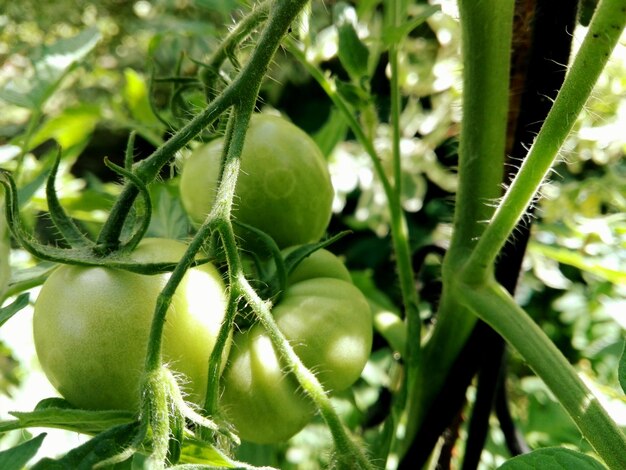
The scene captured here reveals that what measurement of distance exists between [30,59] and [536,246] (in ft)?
2.05

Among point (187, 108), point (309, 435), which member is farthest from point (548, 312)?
point (187, 108)

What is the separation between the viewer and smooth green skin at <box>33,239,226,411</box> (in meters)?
0.38

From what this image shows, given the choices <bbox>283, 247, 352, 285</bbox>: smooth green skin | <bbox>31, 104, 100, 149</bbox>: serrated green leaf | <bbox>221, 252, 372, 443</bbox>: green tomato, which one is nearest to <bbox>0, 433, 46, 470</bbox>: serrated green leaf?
<bbox>221, 252, 372, 443</bbox>: green tomato

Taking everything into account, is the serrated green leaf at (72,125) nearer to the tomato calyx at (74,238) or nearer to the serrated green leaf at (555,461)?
the tomato calyx at (74,238)

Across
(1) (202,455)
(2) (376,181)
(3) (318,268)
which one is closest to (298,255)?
(3) (318,268)

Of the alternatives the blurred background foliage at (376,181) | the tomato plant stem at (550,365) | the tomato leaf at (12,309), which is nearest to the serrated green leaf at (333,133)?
the blurred background foliage at (376,181)

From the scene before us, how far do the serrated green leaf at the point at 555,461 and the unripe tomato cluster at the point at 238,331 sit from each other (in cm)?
13

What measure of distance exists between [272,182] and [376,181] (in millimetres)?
615

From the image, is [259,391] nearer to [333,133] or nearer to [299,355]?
[299,355]

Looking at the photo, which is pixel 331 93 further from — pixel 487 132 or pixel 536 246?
pixel 536 246

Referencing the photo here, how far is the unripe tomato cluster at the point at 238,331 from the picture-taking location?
38 centimetres

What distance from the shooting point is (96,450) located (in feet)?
1.09

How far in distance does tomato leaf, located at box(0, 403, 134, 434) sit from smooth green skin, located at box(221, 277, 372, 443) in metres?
0.08

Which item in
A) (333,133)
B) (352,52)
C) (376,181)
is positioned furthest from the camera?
(376,181)
